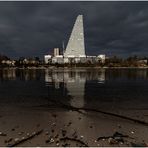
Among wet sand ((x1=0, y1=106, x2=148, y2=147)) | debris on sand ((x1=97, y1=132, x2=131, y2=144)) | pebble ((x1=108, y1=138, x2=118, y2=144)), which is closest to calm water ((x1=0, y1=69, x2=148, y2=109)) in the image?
wet sand ((x1=0, y1=106, x2=148, y2=147))

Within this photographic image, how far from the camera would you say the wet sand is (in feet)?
29.3

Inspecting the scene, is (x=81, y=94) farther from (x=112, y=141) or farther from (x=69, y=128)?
(x=112, y=141)

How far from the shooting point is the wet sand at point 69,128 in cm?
894

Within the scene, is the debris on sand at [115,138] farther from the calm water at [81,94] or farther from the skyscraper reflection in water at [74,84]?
the skyscraper reflection in water at [74,84]

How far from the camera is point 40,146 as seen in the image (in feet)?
27.5

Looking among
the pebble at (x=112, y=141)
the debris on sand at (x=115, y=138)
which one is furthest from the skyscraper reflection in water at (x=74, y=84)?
the pebble at (x=112, y=141)

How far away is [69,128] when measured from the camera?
10.9 metres

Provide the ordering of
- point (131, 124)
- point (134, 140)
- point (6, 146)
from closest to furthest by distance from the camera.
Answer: point (6, 146) < point (134, 140) < point (131, 124)

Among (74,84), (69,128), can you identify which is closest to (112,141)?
(69,128)

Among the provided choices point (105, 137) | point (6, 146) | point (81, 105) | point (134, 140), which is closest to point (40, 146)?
point (6, 146)

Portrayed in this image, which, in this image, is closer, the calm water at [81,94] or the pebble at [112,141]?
the pebble at [112,141]

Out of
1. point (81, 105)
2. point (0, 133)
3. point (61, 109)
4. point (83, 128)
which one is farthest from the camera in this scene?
point (81, 105)

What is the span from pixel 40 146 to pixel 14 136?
67.5 inches

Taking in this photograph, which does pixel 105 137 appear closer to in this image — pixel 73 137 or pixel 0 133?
pixel 73 137
